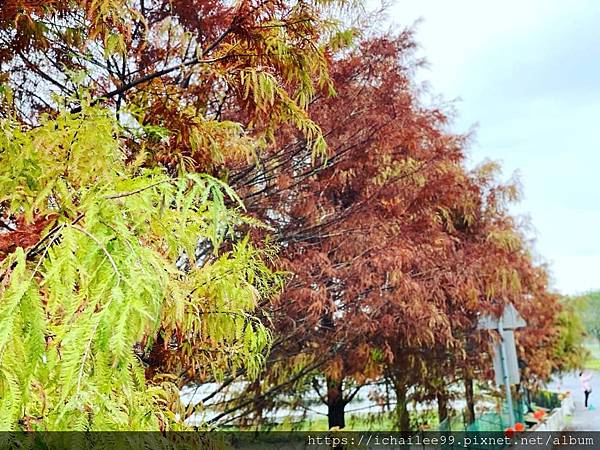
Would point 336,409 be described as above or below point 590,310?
below

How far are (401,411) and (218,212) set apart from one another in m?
6.43

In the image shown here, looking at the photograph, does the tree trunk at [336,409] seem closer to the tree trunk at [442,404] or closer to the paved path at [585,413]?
the tree trunk at [442,404]

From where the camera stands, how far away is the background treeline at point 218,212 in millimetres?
918

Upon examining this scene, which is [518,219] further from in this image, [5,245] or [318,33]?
[5,245]

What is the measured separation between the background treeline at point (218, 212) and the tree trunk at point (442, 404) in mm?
701

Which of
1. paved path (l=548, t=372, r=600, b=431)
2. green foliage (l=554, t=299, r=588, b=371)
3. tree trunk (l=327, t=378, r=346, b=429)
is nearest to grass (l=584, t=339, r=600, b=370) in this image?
paved path (l=548, t=372, r=600, b=431)

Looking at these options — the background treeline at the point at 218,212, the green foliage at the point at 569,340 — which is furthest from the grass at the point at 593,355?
the background treeline at the point at 218,212

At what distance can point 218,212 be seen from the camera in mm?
1062

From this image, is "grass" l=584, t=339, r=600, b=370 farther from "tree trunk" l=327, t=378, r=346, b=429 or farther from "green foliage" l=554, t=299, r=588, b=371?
"tree trunk" l=327, t=378, r=346, b=429

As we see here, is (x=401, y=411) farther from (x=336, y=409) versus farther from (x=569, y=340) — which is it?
(x=569, y=340)

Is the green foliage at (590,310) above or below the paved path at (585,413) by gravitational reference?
above

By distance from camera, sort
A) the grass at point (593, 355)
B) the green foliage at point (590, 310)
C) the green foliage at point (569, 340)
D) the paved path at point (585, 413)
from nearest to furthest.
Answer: the paved path at point (585, 413), the green foliage at point (569, 340), the green foliage at point (590, 310), the grass at point (593, 355)

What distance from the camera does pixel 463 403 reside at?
29.3 ft

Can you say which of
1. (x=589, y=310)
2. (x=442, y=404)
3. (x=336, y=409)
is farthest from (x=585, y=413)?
(x=336, y=409)
